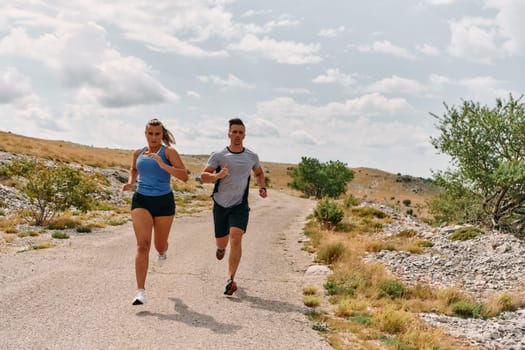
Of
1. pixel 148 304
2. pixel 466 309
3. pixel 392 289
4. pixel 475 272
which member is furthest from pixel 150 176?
pixel 475 272

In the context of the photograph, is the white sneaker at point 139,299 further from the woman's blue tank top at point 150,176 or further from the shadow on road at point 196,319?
the woman's blue tank top at point 150,176

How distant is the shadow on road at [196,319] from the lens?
556 cm

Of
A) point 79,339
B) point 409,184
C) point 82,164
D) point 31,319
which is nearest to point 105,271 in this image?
point 31,319

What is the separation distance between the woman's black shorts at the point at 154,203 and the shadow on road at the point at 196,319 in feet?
4.55

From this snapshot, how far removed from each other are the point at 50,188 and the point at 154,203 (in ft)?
37.7

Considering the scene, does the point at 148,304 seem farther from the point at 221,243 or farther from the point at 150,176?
the point at 150,176

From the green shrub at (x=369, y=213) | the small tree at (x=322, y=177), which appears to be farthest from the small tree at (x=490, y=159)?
the small tree at (x=322, y=177)

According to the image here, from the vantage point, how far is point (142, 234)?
6.09 metres

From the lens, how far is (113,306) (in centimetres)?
612

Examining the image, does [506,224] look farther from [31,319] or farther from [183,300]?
[31,319]

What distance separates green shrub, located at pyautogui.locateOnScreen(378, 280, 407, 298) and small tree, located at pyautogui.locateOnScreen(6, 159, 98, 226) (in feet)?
40.2

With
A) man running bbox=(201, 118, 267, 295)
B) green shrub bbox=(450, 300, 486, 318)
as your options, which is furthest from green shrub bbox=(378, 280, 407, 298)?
man running bbox=(201, 118, 267, 295)

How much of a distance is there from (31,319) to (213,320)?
2.28 m

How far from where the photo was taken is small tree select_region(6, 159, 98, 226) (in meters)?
15.7
